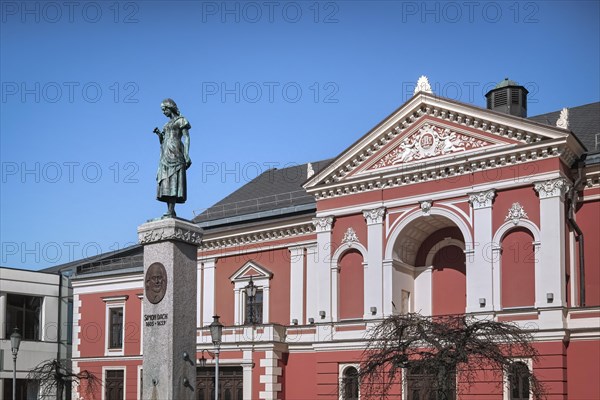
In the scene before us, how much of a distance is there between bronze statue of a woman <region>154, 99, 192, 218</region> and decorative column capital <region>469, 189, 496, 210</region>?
13939 mm

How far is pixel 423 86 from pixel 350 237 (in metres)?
5.87

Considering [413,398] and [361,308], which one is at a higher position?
[361,308]

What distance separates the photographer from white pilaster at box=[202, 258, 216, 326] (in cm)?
3694

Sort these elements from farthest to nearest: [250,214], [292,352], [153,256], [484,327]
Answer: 1. [250,214]
2. [292,352]
3. [484,327]
4. [153,256]

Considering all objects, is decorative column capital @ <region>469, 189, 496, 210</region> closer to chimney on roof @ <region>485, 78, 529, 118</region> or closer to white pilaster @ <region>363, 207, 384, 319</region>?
white pilaster @ <region>363, 207, 384, 319</region>

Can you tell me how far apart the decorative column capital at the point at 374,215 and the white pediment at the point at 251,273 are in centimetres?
600

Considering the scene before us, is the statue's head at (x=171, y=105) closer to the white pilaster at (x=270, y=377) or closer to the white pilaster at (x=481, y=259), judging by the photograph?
the white pilaster at (x=481, y=259)

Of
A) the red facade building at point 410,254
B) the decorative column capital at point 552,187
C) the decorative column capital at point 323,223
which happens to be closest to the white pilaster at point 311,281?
the red facade building at point 410,254

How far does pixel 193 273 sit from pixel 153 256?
80 centimetres

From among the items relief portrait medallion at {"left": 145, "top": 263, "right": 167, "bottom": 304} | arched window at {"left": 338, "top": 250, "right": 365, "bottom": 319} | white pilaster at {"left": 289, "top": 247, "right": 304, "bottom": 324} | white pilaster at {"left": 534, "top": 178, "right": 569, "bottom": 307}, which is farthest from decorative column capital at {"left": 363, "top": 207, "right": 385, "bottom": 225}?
relief portrait medallion at {"left": 145, "top": 263, "right": 167, "bottom": 304}

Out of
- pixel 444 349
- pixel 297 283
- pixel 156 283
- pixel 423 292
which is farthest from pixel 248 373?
pixel 156 283

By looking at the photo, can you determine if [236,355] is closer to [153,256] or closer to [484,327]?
[484,327]

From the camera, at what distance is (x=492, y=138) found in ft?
92.9

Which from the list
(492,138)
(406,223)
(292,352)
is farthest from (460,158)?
(292,352)
